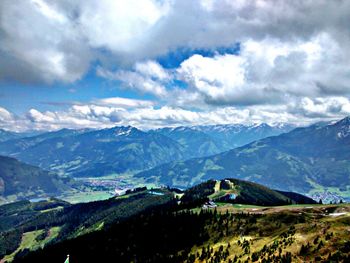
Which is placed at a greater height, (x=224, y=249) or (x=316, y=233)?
(x=316, y=233)

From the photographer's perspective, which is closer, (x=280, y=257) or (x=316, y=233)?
(x=280, y=257)

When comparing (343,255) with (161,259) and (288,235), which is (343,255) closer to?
(288,235)

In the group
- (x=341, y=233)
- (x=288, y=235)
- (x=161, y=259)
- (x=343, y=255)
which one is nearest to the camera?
(x=343, y=255)

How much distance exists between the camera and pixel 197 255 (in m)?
180

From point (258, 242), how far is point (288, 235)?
52.3 feet

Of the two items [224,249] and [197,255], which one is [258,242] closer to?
[224,249]

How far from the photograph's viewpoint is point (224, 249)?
17562 cm

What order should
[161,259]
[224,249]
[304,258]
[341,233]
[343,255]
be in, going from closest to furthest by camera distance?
[343,255] < [304,258] < [341,233] < [224,249] < [161,259]

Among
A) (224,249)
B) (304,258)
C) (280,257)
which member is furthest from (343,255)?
(224,249)

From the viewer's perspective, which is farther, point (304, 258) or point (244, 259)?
point (244, 259)

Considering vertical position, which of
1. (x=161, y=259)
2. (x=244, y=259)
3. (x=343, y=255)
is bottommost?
(x=161, y=259)

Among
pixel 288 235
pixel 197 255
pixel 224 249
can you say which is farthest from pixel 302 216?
pixel 197 255

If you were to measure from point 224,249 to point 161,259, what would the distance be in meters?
39.1

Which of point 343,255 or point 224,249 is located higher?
point 343,255
